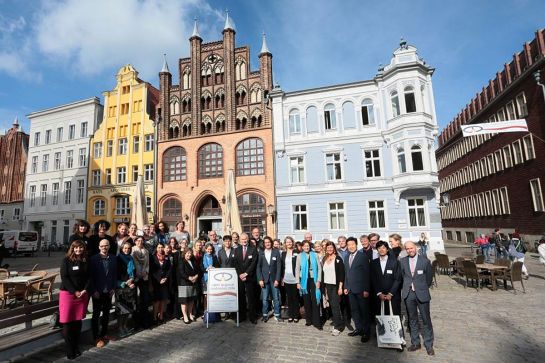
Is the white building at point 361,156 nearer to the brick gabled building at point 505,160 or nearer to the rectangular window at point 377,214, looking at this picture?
the rectangular window at point 377,214

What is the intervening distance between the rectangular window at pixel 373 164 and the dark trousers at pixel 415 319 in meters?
16.2

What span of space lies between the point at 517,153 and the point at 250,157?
20400 mm

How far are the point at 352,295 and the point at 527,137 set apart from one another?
23.4 meters

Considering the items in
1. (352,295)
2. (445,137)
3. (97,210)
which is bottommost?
(352,295)

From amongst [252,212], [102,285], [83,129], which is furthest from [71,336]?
[83,129]

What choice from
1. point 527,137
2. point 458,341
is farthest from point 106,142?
point 527,137

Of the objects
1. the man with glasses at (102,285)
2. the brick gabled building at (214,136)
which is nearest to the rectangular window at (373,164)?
the brick gabled building at (214,136)

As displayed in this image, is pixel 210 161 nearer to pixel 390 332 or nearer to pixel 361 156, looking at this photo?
pixel 361 156

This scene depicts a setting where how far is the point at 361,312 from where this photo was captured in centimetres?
595

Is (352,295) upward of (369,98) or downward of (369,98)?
downward

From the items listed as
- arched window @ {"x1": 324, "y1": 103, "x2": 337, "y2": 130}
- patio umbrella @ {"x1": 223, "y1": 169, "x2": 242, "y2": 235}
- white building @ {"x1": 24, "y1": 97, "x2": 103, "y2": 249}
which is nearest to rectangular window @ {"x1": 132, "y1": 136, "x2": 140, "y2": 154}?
white building @ {"x1": 24, "y1": 97, "x2": 103, "y2": 249}

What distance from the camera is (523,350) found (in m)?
5.09

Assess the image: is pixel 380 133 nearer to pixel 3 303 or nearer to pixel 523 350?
pixel 523 350

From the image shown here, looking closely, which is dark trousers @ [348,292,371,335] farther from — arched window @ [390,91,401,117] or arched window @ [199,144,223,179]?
arched window @ [199,144,223,179]
